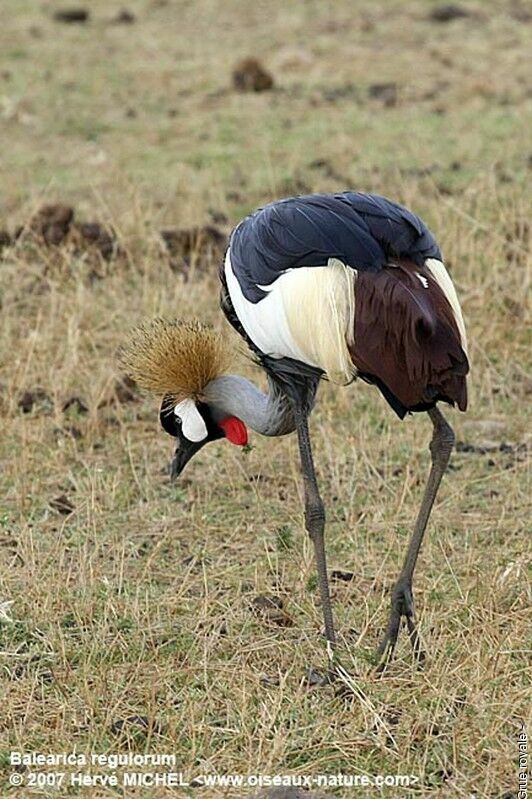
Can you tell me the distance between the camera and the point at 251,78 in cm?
980

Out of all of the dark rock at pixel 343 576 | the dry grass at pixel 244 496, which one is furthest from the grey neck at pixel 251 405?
the dark rock at pixel 343 576

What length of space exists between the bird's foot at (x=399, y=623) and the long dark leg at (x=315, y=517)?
129mm

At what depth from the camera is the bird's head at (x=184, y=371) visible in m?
4.00

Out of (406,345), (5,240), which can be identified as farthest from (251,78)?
(406,345)

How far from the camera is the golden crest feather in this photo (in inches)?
157

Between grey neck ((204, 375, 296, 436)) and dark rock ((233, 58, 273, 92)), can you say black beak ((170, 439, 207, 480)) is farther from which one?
dark rock ((233, 58, 273, 92))

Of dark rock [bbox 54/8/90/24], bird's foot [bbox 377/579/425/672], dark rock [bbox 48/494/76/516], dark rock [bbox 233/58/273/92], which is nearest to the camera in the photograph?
bird's foot [bbox 377/579/425/672]

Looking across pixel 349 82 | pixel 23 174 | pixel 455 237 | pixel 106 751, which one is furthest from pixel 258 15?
pixel 106 751

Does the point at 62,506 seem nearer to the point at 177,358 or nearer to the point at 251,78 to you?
the point at 177,358

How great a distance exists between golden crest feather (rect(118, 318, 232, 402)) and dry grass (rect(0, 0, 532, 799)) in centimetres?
51

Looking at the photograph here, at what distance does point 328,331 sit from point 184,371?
68cm

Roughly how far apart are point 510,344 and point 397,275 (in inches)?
93.5

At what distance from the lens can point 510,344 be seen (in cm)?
579

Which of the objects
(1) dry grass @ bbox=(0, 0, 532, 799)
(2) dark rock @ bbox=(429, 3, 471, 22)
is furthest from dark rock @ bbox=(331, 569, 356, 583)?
(2) dark rock @ bbox=(429, 3, 471, 22)
